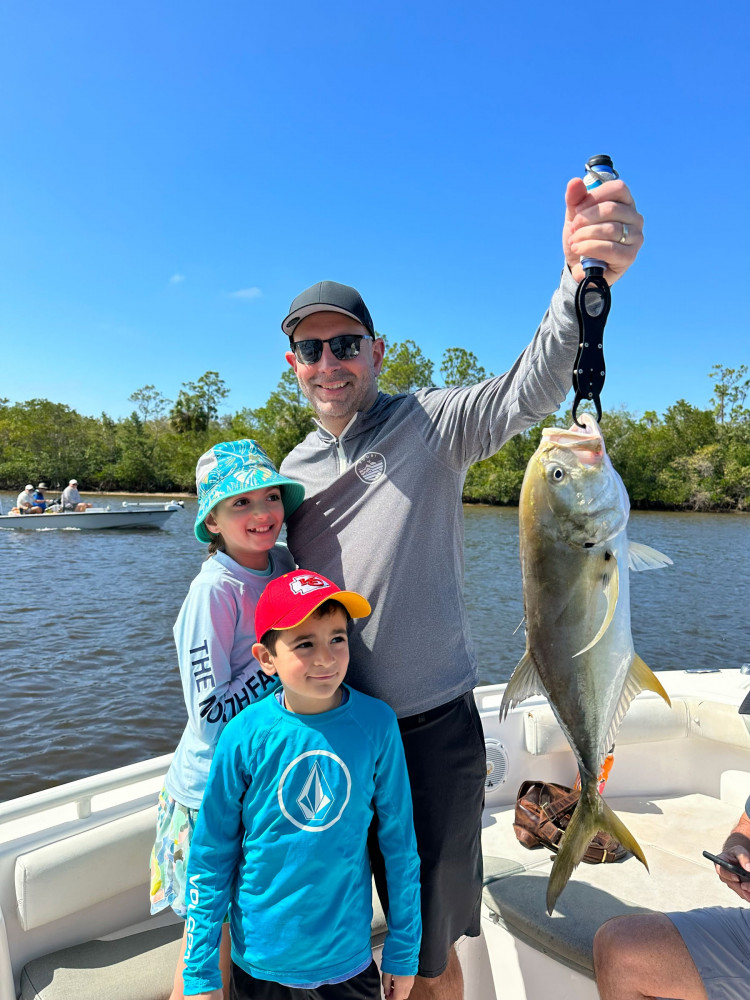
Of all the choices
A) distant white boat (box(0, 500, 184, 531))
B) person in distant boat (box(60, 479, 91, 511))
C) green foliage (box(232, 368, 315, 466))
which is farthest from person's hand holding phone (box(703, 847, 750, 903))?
green foliage (box(232, 368, 315, 466))

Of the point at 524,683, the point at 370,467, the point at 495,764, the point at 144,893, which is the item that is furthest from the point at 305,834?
the point at 495,764

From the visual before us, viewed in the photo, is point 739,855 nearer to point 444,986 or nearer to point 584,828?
point 584,828

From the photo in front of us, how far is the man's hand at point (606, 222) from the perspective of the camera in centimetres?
151

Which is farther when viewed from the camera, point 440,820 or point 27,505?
point 27,505

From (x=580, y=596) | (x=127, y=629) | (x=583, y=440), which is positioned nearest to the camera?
(x=583, y=440)

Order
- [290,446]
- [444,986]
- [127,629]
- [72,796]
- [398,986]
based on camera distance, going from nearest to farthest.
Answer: [398,986] → [444,986] → [72,796] → [127,629] → [290,446]

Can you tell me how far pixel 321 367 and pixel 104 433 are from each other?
66755 millimetres

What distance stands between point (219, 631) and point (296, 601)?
0.35 metres

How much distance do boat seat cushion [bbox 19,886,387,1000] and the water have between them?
5.50 metres

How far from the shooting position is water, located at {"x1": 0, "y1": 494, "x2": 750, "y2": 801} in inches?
338

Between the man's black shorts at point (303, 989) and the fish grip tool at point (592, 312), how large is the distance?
5.92 ft

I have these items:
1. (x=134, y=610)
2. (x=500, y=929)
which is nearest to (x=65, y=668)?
(x=134, y=610)

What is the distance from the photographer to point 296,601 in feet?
6.36

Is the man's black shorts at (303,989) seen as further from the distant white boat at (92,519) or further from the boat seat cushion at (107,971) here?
the distant white boat at (92,519)
